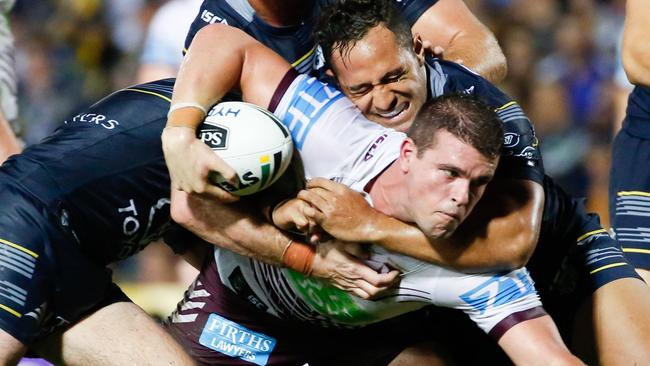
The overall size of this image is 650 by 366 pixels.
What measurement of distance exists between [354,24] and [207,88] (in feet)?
2.06

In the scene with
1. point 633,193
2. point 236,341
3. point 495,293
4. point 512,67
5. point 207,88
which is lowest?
point 512,67

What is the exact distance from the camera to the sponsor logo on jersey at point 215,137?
13.1 feet

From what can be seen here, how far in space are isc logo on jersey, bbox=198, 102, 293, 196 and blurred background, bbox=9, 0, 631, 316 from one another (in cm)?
466

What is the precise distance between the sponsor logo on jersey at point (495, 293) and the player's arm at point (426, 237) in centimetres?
5

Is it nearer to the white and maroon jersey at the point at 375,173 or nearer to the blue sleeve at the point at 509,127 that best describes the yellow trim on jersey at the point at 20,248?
the white and maroon jersey at the point at 375,173

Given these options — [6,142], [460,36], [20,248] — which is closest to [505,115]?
[460,36]

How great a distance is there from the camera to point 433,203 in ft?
12.7

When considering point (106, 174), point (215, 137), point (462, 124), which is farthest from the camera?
point (106, 174)

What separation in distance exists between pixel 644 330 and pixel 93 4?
6878 millimetres

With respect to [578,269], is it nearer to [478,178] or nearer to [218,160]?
[478,178]

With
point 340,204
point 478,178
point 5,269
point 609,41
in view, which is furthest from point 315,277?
point 609,41

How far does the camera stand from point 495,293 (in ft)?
13.4

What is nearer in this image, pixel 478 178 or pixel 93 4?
pixel 478 178

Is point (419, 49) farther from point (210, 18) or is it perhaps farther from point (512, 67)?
point (512, 67)
